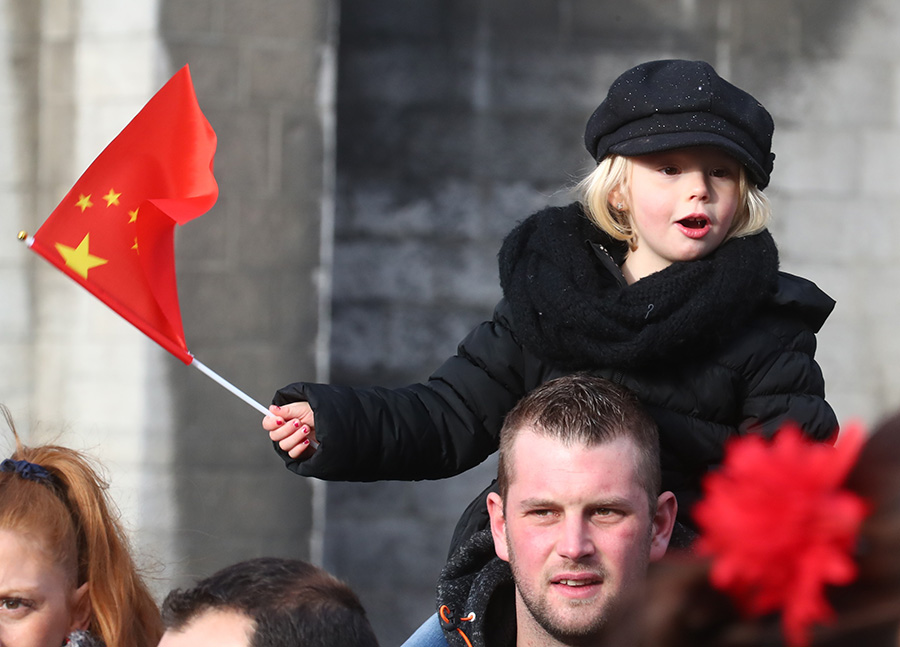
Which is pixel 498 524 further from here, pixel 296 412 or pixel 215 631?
pixel 215 631

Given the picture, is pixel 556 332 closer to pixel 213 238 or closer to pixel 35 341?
pixel 213 238

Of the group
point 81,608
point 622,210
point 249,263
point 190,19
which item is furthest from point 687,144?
point 190,19

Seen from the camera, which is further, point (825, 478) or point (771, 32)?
point (771, 32)

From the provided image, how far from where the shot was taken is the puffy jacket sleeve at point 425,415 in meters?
2.69

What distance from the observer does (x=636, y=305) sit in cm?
265

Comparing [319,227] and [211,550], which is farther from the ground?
[319,227]

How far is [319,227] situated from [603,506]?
2570 mm

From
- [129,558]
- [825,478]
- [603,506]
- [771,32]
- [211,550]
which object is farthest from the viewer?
[771,32]

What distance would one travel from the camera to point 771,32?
518 cm

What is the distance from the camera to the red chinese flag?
2.98 m

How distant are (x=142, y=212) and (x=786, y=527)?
7.38 ft

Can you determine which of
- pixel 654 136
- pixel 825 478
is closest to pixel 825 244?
pixel 654 136

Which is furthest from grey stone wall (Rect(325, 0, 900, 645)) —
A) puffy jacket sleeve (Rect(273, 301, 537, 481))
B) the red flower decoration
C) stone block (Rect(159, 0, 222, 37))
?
the red flower decoration

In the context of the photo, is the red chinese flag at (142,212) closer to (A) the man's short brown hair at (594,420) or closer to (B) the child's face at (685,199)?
(A) the man's short brown hair at (594,420)
